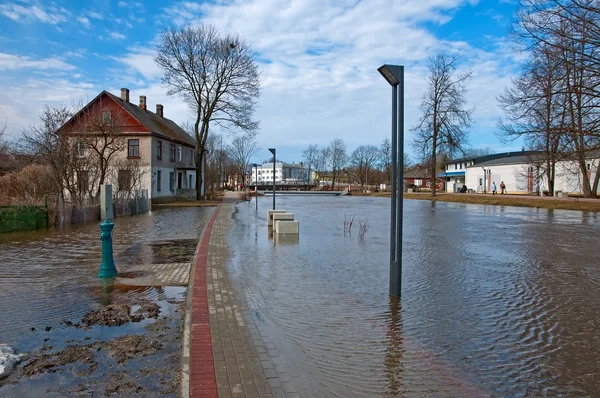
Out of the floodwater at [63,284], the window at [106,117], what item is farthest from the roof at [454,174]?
the floodwater at [63,284]

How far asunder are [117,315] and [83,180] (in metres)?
18.0

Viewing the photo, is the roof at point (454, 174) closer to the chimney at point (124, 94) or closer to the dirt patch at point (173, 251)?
the chimney at point (124, 94)

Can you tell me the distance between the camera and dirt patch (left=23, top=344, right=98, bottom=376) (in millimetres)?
4152

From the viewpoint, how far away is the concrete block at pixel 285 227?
14.4 meters

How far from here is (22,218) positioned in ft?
51.4

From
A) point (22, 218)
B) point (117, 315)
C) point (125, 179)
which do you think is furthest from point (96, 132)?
point (117, 315)

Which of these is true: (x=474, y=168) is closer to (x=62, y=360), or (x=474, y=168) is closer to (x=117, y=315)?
(x=117, y=315)

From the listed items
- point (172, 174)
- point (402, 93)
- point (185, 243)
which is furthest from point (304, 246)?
point (172, 174)

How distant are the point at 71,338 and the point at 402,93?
17.7ft

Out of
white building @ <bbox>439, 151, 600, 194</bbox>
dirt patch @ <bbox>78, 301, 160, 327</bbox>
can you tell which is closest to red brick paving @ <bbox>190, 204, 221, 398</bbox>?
dirt patch @ <bbox>78, 301, 160, 327</bbox>

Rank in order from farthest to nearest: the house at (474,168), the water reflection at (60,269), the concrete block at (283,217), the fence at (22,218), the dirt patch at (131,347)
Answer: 1. the house at (474,168)
2. the concrete block at (283,217)
3. the fence at (22,218)
4. the water reflection at (60,269)
5. the dirt patch at (131,347)

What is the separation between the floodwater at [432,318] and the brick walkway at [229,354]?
211mm

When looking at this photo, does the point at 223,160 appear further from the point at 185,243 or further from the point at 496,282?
the point at 496,282

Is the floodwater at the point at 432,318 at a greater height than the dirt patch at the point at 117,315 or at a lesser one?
lesser
